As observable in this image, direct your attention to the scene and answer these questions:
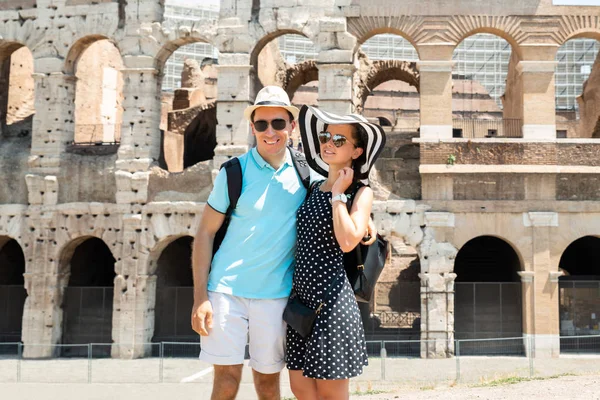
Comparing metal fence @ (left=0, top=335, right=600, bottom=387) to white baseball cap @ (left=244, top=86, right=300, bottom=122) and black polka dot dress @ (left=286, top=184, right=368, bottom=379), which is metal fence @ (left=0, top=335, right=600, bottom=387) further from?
white baseball cap @ (left=244, top=86, right=300, bottom=122)

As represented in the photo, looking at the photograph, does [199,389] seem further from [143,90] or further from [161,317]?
[143,90]

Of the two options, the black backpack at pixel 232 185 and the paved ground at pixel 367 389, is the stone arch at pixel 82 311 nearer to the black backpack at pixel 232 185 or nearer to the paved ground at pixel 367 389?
the paved ground at pixel 367 389

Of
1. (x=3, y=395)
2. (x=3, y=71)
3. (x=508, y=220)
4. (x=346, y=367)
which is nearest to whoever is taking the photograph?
(x=346, y=367)

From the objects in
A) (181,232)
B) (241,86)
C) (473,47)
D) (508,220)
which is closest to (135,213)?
(181,232)

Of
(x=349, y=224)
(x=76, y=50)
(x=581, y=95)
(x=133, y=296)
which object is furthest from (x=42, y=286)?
(x=581, y=95)

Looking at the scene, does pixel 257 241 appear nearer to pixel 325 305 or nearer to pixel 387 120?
pixel 325 305

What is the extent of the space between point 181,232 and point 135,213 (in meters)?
1.31

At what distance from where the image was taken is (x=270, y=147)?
4.48m

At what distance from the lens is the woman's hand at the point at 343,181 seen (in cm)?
402

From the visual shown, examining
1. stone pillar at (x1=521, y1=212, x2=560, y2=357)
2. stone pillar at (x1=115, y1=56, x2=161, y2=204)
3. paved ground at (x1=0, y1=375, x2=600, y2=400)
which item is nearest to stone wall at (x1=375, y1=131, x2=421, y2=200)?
stone pillar at (x1=521, y1=212, x2=560, y2=357)

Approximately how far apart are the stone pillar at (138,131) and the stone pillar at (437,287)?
281 inches

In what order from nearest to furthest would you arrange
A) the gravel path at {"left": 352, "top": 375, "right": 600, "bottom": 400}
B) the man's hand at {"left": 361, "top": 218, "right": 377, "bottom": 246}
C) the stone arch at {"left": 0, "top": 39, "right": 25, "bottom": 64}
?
1. the man's hand at {"left": 361, "top": 218, "right": 377, "bottom": 246}
2. the gravel path at {"left": 352, "top": 375, "right": 600, "bottom": 400}
3. the stone arch at {"left": 0, "top": 39, "right": 25, "bottom": 64}

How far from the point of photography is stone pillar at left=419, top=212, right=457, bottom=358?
14.9 meters

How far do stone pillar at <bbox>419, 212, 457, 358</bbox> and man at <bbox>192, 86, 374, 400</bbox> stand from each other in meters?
11.3
